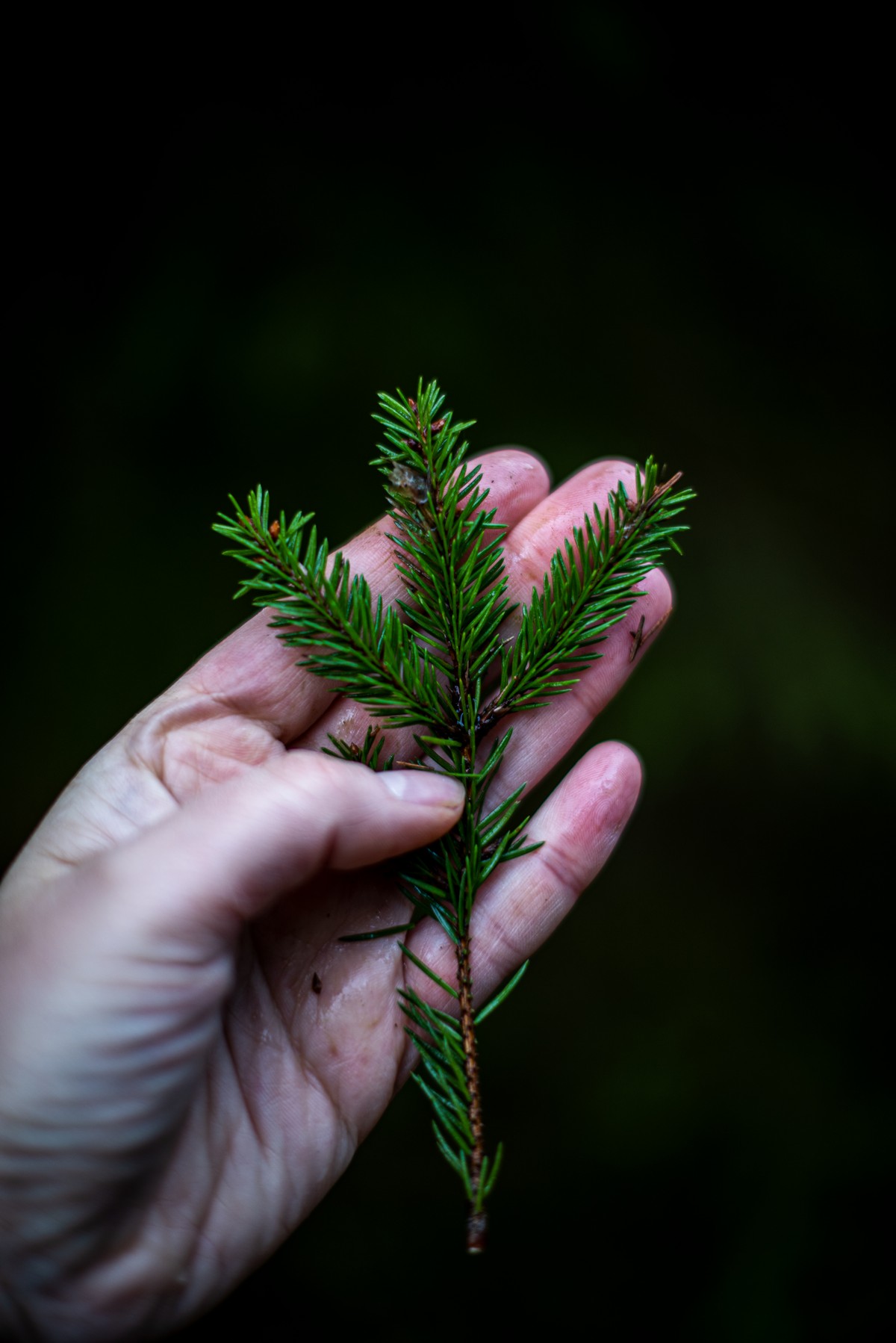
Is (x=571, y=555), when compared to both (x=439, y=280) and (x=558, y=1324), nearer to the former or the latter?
(x=439, y=280)

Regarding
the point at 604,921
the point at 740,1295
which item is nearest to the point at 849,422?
the point at 604,921

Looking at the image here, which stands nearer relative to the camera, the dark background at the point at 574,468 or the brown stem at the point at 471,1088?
the brown stem at the point at 471,1088

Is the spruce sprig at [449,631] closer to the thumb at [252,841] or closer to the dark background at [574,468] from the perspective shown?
the thumb at [252,841]

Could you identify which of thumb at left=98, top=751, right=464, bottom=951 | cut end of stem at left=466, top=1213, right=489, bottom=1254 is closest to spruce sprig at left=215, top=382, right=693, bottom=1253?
cut end of stem at left=466, top=1213, right=489, bottom=1254

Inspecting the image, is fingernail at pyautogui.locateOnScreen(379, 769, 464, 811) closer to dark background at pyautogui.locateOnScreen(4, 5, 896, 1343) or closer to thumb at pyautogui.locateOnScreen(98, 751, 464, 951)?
thumb at pyautogui.locateOnScreen(98, 751, 464, 951)

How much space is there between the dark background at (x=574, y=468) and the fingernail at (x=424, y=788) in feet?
3.20

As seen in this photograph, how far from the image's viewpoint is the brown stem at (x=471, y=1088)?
3.41 feet

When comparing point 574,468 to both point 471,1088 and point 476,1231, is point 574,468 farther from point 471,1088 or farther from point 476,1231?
point 476,1231

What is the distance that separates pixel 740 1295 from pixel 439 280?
2.39 meters

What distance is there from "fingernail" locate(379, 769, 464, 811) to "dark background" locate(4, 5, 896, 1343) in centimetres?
97

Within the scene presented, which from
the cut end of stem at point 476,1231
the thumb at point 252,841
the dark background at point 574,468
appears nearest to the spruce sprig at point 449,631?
the cut end of stem at point 476,1231

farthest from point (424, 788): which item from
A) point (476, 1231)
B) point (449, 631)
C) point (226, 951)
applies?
point (476, 1231)

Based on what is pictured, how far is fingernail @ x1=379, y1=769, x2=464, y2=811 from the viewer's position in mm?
1015

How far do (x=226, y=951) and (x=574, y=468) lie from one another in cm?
141
